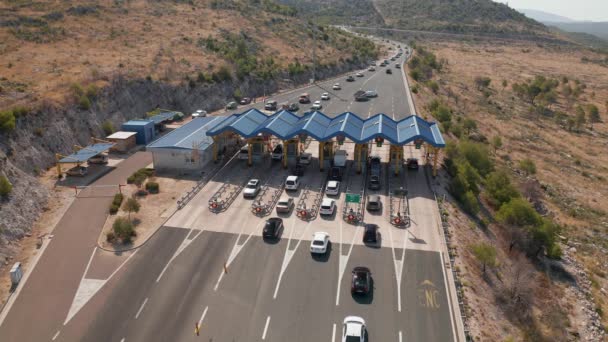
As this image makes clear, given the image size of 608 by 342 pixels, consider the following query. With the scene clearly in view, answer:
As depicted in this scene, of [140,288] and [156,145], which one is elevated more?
[156,145]

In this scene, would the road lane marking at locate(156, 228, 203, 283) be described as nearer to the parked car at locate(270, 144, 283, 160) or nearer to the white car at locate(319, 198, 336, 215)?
the white car at locate(319, 198, 336, 215)

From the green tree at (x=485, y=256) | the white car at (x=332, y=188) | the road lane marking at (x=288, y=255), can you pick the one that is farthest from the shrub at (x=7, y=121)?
the green tree at (x=485, y=256)

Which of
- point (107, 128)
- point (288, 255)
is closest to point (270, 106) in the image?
point (107, 128)

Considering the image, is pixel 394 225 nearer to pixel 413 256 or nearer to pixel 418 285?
pixel 413 256

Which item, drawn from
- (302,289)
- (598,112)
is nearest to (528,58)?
(598,112)

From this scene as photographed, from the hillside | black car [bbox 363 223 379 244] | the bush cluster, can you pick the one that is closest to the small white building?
the bush cluster

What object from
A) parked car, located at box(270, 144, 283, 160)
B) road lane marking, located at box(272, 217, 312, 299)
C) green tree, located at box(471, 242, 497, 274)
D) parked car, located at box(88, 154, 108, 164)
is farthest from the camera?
parked car, located at box(270, 144, 283, 160)
